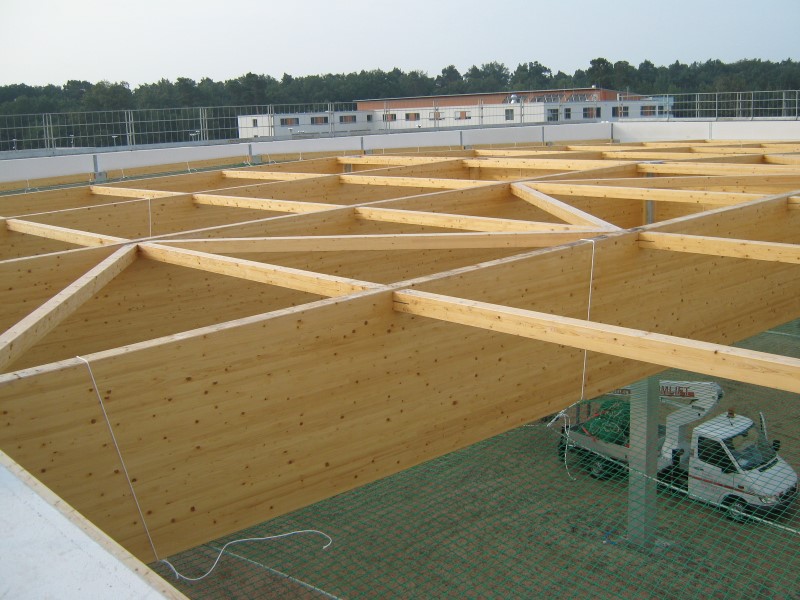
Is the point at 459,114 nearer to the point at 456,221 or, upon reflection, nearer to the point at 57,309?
the point at 456,221

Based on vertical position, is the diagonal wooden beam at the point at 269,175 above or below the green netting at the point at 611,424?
above

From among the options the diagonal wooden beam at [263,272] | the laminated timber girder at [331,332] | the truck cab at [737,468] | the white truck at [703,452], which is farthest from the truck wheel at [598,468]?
the diagonal wooden beam at [263,272]

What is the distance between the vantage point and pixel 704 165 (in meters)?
11.8

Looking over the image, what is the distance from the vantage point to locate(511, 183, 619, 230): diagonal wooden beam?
26.4 ft

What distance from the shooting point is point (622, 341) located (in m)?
4.78

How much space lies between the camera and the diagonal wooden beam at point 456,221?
Result: 7883 mm

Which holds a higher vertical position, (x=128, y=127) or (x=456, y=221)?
(x=128, y=127)

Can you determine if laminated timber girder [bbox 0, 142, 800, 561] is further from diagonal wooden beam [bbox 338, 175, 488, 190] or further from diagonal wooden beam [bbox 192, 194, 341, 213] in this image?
diagonal wooden beam [bbox 338, 175, 488, 190]

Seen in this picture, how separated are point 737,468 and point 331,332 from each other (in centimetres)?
861

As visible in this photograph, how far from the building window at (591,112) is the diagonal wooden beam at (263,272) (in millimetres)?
36406

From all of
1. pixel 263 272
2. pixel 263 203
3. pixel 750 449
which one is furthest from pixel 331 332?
pixel 750 449

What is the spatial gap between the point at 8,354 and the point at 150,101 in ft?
171

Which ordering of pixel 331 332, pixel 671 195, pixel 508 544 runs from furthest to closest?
pixel 508 544
pixel 671 195
pixel 331 332

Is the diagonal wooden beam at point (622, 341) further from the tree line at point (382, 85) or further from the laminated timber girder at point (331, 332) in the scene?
the tree line at point (382, 85)
